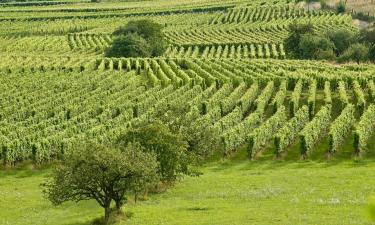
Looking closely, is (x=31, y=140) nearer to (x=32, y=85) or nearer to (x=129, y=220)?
(x=129, y=220)

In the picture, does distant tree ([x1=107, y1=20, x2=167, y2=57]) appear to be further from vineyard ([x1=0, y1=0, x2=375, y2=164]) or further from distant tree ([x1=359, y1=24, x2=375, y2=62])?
distant tree ([x1=359, y1=24, x2=375, y2=62])

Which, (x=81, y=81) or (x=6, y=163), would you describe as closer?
(x=6, y=163)

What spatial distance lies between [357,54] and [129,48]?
5168cm

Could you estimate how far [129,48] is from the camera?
15112cm

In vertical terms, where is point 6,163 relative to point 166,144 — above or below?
below

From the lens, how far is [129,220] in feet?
127

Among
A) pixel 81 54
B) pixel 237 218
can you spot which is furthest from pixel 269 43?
pixel 237 218

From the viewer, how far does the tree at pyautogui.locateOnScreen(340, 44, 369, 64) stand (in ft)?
458

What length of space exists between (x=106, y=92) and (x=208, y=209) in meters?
57.5

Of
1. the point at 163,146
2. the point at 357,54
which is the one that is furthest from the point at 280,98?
the point at 357,54

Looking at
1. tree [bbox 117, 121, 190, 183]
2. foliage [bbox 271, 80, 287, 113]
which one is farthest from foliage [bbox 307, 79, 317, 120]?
tree [bbox 117, 121, 190, 183]

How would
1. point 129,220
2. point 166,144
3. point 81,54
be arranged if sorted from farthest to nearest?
point 81,54 → point 166,144 → point 129,220

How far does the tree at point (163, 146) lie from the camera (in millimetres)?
48062

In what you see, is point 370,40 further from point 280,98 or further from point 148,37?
point 280,98
